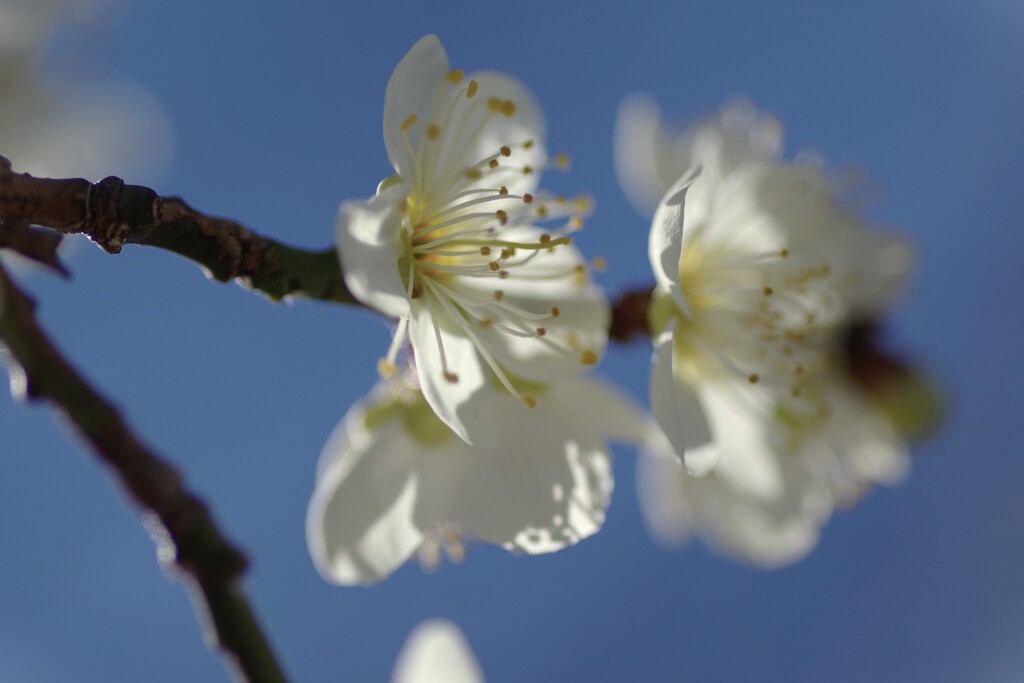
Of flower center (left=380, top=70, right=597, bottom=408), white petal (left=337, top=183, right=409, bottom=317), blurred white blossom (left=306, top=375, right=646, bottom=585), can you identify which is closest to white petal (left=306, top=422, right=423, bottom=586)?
blurred white blossom (left=306, top=375, right=646, bottom=585)

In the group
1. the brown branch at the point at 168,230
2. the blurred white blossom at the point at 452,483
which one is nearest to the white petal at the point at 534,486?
the blurred white blossom at the point at 452,483

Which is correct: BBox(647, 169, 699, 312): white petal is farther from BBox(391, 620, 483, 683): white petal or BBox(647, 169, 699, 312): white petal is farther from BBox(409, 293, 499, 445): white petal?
BBox(391, 620, 483, 683): white petal

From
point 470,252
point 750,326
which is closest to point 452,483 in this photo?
point 470,252

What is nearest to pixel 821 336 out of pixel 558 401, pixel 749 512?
pixel 749 512

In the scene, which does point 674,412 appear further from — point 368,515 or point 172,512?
point 172,512

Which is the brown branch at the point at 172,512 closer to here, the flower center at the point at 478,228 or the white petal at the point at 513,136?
the flower center at the point at 478,228

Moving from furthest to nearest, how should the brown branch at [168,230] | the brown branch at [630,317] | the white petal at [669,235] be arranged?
the brown branch at [630,317] → the white petal at [669,235] → the brown branch at [168,230]

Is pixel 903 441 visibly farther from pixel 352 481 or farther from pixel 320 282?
pixel 320 282
